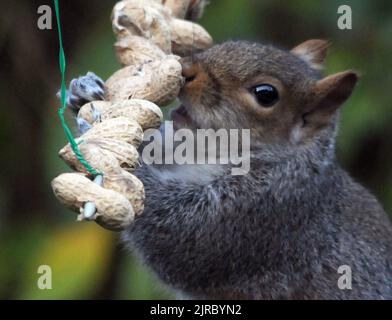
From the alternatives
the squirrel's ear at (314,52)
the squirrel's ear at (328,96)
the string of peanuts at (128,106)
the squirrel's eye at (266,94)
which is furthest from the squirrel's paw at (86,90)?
the squirrel's ear at (314,52)

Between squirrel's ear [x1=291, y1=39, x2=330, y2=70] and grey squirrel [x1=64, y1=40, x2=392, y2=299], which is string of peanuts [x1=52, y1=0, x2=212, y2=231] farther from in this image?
squirrel's ear [x1=291, y1=39, x2=330, y2=70]

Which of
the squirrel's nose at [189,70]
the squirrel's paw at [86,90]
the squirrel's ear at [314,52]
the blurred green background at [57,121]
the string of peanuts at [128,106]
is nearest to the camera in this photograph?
Answer: the string of peanuts at [128,106]

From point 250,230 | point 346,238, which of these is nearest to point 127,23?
point 250,230

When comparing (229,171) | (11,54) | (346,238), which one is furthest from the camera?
(11,54)

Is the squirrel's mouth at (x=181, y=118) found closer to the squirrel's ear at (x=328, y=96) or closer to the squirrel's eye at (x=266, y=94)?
the squirrel's eye at (x=266, y=94)

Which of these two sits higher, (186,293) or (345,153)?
A: (345,153)

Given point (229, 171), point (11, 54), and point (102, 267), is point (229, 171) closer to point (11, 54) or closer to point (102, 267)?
point (102, 267)
